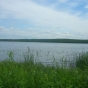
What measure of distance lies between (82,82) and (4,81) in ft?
7.03

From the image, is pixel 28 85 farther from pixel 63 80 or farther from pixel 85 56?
pixel 85 56

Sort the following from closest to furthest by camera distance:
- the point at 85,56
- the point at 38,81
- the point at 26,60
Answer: the point at 38,81 → the point at 26,60 → the point at 85,56

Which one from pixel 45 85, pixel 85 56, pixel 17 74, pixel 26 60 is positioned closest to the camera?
pixel 45 85

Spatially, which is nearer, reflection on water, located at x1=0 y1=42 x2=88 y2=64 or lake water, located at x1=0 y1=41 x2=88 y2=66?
reflection on water, located at x1=0 y1=42 x2=88 y2=64

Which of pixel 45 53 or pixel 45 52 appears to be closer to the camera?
pixel 45 53

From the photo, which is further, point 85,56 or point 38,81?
point 85,56

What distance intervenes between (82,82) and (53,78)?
32.0 inches

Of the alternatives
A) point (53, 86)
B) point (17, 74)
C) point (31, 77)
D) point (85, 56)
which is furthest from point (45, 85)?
point (85, 56)

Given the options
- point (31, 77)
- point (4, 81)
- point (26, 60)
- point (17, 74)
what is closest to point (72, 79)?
point (31, 77)

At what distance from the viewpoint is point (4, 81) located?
501cm

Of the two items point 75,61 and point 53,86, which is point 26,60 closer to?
point 75,61

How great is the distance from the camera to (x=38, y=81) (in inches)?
193

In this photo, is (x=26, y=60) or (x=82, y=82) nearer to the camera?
(x=82, y=82)

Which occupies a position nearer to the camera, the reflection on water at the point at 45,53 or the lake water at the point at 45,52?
the reflection on water at the point at 45,53
